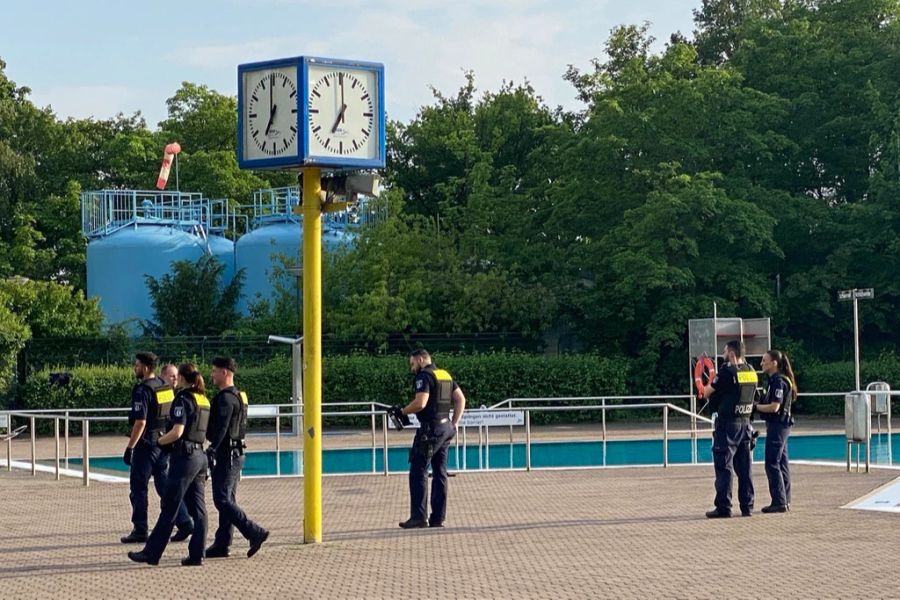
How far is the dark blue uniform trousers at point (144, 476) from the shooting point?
12.9 metres

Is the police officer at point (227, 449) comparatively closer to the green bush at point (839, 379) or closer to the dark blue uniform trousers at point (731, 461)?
the dark blue uniform trousers at point (731, 461)

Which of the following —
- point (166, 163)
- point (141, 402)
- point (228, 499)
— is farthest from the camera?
point (166, 163)

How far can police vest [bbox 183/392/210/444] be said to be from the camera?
11188mm

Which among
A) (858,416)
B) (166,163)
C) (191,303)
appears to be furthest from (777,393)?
(166,163)

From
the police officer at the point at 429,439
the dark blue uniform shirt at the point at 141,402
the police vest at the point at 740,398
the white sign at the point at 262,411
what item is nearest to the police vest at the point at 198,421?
the dark blue uniform shirt at the point at 141,402

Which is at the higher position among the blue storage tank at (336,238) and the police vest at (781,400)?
the blue storage tank at (336,238)

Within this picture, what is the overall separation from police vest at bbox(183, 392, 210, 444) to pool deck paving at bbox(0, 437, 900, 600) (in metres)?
1.07

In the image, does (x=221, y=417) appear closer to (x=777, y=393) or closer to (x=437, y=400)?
(x=437, y=400)

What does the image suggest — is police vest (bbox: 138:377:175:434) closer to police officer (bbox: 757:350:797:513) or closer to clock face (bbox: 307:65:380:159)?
clock face (bbox: 307:65:380:159)

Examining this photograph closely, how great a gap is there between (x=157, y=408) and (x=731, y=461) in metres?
5.95

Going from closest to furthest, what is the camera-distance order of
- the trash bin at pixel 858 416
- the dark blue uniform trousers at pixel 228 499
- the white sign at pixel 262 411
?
the dark blue uniform trousers at pixel 228 499
the trash bin at pixel 858 416
the white sign at pixel 262 411

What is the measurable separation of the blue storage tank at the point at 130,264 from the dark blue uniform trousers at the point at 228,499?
118 feet

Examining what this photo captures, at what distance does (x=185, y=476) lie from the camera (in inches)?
440

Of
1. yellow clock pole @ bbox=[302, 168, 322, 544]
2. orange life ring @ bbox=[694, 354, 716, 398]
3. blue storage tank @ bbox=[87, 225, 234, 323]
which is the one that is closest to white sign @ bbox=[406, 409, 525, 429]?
orange life ring @ bbox=[694, 354, 716, 398]
